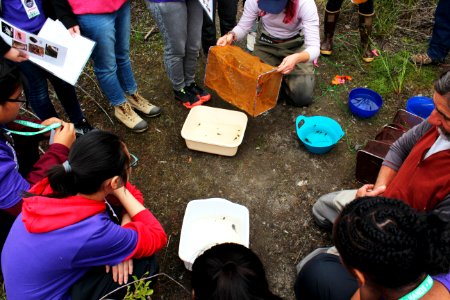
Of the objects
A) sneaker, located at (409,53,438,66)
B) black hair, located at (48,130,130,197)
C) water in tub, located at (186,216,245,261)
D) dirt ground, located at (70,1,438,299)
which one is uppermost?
black hair, located at (48,130,130,197)

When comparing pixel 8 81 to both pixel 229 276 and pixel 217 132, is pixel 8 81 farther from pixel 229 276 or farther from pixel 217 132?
pixel 217 132

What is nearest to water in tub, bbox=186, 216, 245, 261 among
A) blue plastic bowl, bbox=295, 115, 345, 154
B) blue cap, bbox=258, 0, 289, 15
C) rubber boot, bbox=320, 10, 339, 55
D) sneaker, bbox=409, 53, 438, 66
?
blue plastic bowl, bbox=295, 115, 345, 154

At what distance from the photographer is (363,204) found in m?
1.32

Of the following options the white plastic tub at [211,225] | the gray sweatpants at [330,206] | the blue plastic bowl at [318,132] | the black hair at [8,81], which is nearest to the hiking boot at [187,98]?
the blue plastic bowl at [318,132]

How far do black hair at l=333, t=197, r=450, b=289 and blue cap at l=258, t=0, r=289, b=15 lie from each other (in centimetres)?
221

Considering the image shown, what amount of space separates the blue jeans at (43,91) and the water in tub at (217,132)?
1.11 metres

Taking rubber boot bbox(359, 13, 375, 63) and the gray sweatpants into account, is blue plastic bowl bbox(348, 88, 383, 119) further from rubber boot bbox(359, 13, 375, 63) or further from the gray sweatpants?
the gray sweatpants

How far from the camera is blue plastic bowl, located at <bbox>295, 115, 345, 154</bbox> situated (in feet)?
10.5

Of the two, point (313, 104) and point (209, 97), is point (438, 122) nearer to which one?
point (313, 104)

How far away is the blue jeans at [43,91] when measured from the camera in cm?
264

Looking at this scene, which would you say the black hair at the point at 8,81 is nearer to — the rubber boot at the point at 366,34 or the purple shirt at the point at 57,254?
the purple shirt at the point at 57,254

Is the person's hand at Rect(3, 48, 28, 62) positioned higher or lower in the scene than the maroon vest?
higher

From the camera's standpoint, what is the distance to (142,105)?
353cm

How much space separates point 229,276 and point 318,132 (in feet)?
7.67
